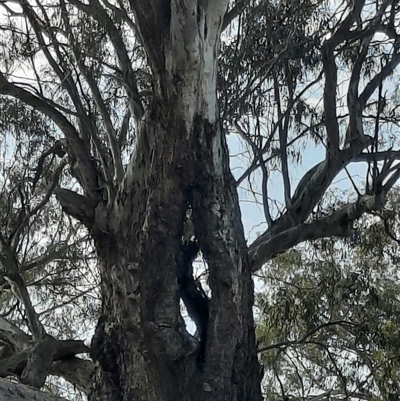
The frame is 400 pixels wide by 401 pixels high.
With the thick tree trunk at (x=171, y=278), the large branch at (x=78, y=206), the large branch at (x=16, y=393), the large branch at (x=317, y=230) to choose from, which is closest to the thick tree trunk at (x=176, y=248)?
the thick tree trunk at (x=171, y=278)

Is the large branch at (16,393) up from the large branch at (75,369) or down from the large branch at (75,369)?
down

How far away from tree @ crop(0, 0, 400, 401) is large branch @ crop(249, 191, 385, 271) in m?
0.01

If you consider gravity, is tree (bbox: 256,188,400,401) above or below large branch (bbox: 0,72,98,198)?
above

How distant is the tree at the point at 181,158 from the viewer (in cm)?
450

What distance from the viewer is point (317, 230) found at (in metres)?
5.60

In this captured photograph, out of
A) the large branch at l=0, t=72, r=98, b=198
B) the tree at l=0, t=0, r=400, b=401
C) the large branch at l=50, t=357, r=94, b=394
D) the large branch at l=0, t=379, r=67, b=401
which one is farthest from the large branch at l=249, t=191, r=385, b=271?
the large branch at l=0, t=379, r=67, b=401

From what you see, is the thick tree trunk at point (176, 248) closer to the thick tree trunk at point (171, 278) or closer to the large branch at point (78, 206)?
the thick tree trunk at point (171, 278)

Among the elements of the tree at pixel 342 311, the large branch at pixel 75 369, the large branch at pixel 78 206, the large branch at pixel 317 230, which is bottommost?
the large branch at pixel 75 369

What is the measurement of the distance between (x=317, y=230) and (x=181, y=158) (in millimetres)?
1477

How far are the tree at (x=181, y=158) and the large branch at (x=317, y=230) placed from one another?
0.01 m

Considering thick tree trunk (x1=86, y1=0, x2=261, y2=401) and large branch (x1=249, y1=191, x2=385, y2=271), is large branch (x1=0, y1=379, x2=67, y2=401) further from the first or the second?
large branch (x1=249, y1=191, x2=385, y2=271)

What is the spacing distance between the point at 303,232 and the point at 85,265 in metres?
3.29

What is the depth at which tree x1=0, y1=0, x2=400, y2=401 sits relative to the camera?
4504 mm

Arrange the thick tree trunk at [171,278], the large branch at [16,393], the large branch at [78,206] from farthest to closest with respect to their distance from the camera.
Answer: the large branch at [78,206]
the thick tree trunk at [171,278]
the large branch at [16,393]
